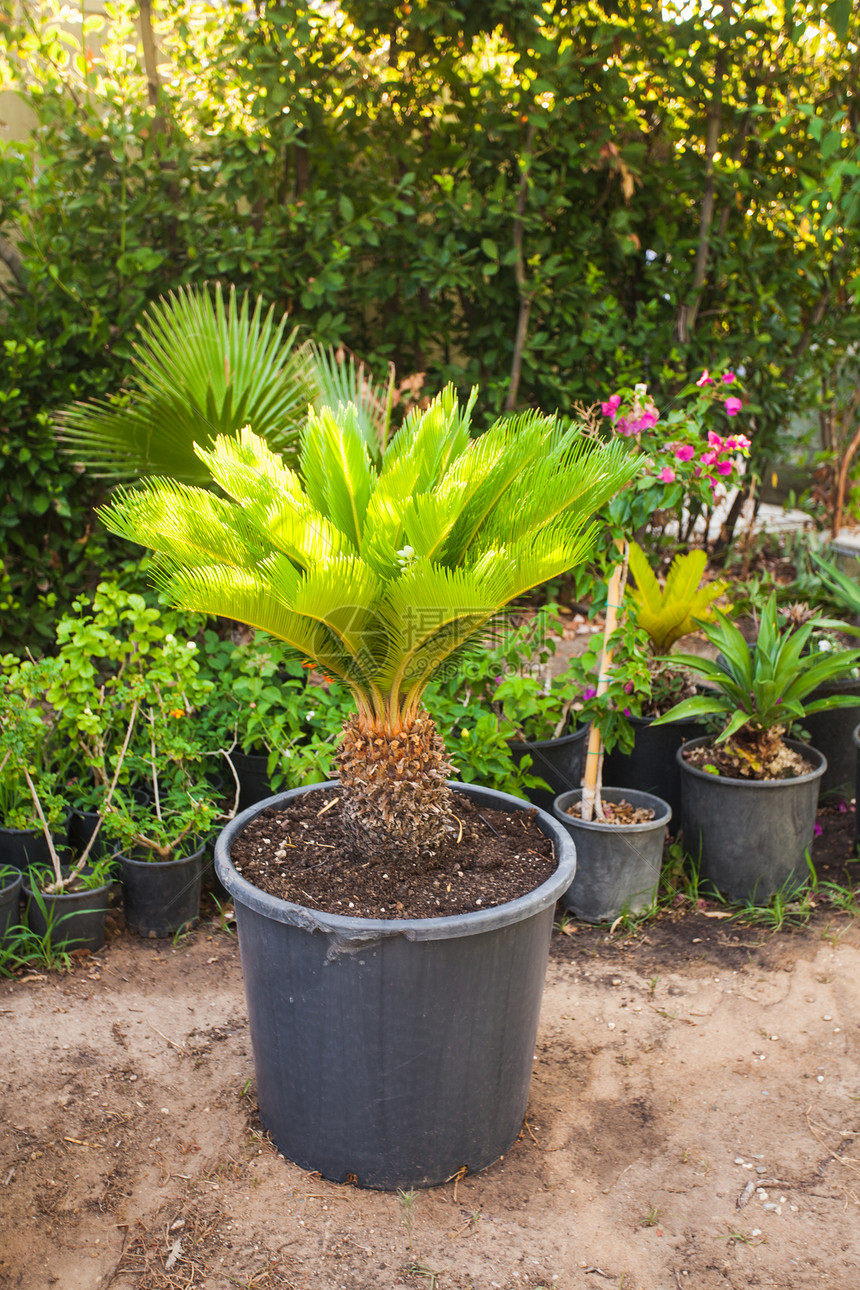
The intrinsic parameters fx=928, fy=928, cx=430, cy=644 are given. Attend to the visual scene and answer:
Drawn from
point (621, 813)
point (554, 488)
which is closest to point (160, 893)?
point (621, 813)

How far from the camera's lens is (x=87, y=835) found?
9.90 ft

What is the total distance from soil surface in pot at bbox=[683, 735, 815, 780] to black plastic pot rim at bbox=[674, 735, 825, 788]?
0.03 metres

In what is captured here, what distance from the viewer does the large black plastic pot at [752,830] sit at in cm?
296

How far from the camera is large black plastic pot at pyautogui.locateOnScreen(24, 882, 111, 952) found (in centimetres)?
263

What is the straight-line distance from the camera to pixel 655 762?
11.5ft

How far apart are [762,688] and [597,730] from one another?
55cm

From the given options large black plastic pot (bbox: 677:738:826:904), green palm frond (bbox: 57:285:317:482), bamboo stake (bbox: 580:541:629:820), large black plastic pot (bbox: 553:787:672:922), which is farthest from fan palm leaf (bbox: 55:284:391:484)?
large black plastic pot (bbox: 677:738:826:904)

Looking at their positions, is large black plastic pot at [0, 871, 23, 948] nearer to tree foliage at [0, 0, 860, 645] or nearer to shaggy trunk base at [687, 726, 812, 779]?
tree foliage at [0, 0, 860, 645]

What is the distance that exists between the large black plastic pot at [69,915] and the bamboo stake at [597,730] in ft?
4.88

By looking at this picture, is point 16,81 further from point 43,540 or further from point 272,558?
point 272,558

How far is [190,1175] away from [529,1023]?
0.77 m

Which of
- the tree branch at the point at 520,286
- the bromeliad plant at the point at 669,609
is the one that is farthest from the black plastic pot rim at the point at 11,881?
the tree branch at the point at 520,286

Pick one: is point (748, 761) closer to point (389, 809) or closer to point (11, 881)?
point (389, 809)

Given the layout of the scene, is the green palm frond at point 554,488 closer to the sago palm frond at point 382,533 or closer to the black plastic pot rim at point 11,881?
the sago palm frond at point 382,533
